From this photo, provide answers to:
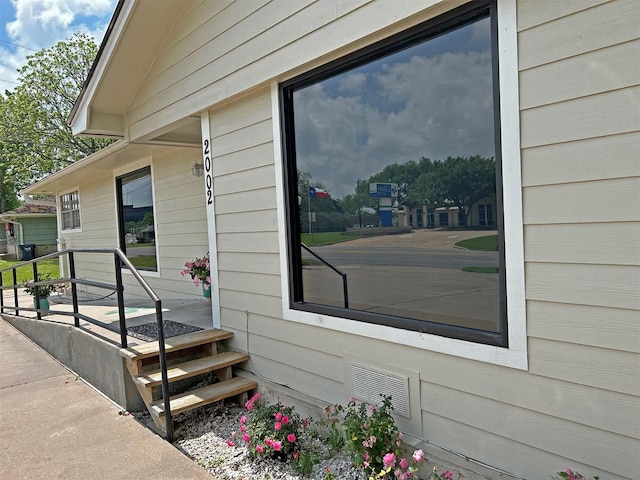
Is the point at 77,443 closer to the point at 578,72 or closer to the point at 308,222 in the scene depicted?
the point at 308,222

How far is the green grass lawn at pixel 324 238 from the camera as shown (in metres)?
3.41

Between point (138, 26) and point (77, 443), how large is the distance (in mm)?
3395

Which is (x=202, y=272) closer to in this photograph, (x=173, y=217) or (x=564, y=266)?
(x=173, y=217)

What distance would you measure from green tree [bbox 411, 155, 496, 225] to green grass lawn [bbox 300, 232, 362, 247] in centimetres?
63

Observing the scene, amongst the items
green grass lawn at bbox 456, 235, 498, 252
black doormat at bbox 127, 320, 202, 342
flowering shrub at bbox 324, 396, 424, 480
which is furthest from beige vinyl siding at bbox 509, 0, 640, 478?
black doormat at bbox 127, 320, 202, 342

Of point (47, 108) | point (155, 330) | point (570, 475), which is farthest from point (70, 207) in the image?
point (47, 108)

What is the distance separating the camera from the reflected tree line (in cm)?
296

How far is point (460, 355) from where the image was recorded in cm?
224

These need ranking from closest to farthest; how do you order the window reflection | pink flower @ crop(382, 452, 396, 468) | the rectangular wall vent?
pink flower @ crop(382, 452, 396, 468)
the rectangular wall vent
the window reflection

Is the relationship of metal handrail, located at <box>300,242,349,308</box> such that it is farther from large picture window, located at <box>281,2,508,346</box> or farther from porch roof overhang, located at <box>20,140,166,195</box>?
porch roof overhang, located at <box>20,140,166,195</box>

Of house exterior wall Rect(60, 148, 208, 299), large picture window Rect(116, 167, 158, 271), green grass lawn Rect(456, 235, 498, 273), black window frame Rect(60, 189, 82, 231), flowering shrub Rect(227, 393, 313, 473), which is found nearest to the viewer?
green grass lawn Rect(456, 235, 498, 273)

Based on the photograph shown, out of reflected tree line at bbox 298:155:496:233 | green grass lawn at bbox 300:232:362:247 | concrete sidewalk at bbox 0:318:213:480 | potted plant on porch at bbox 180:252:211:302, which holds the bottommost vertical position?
concrete sidewalk at bbox 0:318:213:480

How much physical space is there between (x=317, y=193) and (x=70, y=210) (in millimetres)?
8634

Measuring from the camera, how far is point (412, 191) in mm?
3525
